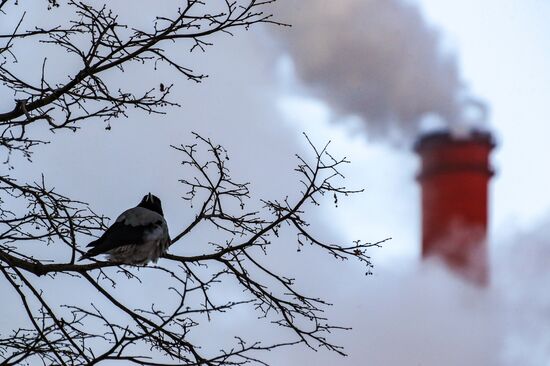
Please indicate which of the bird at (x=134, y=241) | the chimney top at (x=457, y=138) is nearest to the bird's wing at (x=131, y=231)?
the bird at (x=134, y=241)

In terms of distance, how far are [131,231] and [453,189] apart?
179 feet

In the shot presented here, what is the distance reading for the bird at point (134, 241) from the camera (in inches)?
399

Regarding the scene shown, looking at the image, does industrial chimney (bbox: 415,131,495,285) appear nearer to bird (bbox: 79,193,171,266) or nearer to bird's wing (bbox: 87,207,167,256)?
bird's wing (bbox: 87,207,167,256)

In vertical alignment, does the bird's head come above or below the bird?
above

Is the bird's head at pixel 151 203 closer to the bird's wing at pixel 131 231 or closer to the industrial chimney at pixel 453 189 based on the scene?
the bird's wing at pixel 131 231

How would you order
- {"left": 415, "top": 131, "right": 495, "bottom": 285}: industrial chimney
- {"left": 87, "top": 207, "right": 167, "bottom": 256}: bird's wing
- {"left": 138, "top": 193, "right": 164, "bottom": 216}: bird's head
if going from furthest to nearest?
{"left": 415, "top": 131, "right": 495, "bottom": 285}: industrial chimney, {"left": 138, "top": 193, "right": 164, "bottom": 216}: bird's head, {"left": 87, "top": 207, "right": 167, "bottom": 256}: bird's wing

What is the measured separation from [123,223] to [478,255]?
6333cm

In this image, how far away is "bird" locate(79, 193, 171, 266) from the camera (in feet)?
33.2

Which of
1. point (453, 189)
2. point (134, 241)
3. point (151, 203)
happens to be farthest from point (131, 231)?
point (453, 189)

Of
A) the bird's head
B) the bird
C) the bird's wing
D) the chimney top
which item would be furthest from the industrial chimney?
the bird

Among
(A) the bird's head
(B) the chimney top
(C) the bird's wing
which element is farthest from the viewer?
(B) the chimney top

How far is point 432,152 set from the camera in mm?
66938

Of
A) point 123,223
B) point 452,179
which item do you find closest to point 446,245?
point 452,179

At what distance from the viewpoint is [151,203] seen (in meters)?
11.9
